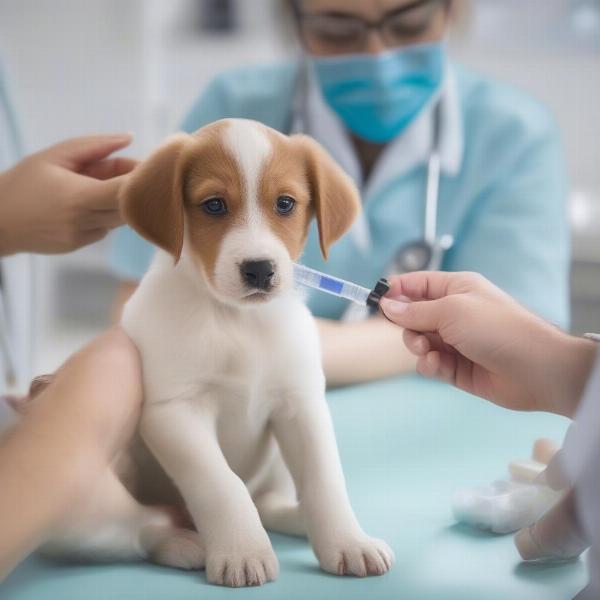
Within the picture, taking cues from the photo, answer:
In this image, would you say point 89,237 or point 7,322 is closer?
point 89,237

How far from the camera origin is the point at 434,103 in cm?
99

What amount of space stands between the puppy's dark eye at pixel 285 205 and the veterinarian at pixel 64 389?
12cm

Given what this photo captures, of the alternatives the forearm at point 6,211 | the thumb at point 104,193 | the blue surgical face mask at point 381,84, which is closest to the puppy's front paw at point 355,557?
the thumb at point 104,193

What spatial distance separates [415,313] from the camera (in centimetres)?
58

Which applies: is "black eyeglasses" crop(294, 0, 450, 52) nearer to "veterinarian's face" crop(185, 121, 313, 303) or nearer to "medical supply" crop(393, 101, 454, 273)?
"medical supply" crop(393, 101, 454, 273)

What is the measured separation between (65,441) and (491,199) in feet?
2.30

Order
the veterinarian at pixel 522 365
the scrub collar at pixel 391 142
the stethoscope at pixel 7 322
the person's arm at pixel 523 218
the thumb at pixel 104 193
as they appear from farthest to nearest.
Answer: the person's arm at pixel 523 218 < the scrub collar at pixel 391 142 < the stethoscope at pixel 7 322 < the thumb at pixel 104 193 < the veterinarian at pixel 522 365

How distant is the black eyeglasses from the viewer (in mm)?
856

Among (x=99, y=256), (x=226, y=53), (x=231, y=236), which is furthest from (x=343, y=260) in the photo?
(x=226, y=53)

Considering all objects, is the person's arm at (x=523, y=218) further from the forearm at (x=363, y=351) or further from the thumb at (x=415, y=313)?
the thumb at (x=415, y=313)

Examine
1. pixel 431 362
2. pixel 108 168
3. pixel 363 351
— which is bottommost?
pixel 363 351

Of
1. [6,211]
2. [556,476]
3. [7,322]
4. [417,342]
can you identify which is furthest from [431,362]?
[7,322]

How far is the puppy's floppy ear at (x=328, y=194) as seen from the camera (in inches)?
20.9

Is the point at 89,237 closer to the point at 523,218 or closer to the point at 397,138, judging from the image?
the point at 397,138
